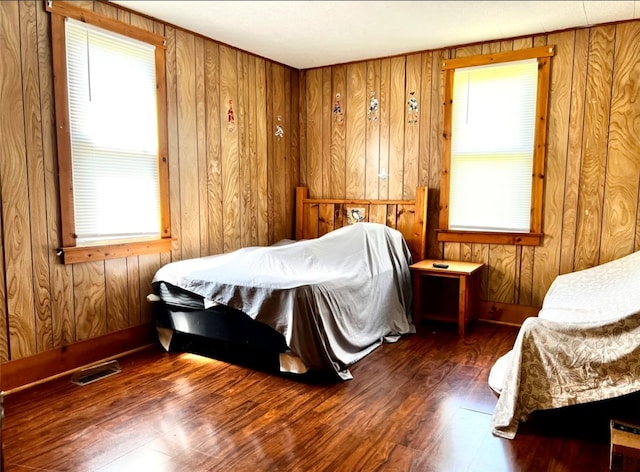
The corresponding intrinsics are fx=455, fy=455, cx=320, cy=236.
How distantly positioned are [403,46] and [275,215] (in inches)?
79.3

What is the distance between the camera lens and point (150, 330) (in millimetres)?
3521

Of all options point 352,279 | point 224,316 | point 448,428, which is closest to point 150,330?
point 224,316

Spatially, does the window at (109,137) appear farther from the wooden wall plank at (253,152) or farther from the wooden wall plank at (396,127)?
the wooden wall plank at (396,127)

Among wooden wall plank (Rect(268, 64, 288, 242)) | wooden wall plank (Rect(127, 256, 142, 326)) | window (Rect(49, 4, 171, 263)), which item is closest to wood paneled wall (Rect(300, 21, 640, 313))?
wooden wall plank (Rect(268, 64, 288, 242))

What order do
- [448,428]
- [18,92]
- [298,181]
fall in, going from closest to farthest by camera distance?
1. [448,428]
2. [18,92]
3. [298,181]

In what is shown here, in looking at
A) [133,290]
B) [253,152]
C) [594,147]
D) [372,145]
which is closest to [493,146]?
[594,147]

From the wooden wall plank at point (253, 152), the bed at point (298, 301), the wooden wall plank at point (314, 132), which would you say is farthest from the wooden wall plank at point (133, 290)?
the wooden wall plank at point (314, 132)

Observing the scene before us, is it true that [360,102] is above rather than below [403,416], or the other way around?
above

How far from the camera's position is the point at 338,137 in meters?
4.70

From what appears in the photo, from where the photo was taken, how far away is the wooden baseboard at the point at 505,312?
392 cm

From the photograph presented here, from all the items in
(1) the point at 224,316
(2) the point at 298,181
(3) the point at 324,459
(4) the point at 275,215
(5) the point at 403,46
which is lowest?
(3) the point at 324,459

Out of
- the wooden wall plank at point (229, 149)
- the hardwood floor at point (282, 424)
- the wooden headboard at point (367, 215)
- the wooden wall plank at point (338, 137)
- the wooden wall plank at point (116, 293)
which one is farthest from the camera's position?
the wooden wall plank at point (338, 137)

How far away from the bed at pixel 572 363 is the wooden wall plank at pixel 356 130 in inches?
101

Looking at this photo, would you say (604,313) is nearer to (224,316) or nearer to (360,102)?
(224,316)
